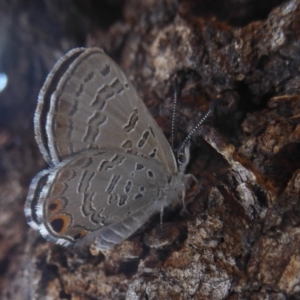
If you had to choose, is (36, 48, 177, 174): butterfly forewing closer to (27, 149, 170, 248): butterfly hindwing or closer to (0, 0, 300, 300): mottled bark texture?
(27, 149, 170, 248): butterfly hindwing

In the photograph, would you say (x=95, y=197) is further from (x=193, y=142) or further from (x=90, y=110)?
(x=193, y=142)

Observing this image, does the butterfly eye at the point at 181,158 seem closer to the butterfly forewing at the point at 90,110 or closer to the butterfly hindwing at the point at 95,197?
the butterfly hindwing at the point at 95,197

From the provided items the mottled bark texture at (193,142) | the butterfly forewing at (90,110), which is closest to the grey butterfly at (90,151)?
the butterfly forewing at (90,110)

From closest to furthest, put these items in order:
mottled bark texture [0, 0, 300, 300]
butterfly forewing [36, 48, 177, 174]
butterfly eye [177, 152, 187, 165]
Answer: mottled bark texture [0, 0, 300, 300] → butterfly forewing [36, 48, 177, 174] → butterfly eye [177, 152, 187, 165]

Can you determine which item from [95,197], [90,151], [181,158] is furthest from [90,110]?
[181,158]

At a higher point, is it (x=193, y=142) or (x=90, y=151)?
(x=90, y=151)

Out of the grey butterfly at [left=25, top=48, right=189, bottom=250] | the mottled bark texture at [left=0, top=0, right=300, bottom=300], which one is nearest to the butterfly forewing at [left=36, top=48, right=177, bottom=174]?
the grey butterfly at [left=25, top=48, right=189, bottom=250]

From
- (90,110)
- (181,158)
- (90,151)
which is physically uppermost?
(90,110)
